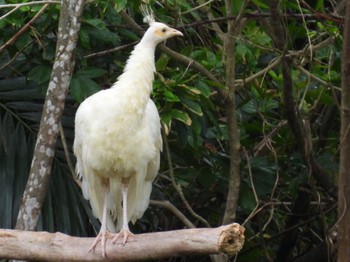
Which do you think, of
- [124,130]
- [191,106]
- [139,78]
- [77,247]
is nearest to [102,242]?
[77,247]

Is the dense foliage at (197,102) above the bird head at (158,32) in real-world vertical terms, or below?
below

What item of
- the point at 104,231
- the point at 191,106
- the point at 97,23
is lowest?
the point at 104,231

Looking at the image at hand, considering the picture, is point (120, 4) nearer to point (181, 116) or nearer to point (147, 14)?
point (147, 14)

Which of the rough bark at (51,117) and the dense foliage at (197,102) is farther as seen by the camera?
the dense foliage at (197,102)

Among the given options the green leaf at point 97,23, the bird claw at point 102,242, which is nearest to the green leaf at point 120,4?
the green leaf at point 97,23

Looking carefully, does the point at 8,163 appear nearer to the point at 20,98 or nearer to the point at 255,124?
the point at 20,98

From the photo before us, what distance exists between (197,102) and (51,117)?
1.17 m

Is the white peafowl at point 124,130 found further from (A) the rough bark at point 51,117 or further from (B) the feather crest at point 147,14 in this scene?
(A) the rough bark at point 51,117

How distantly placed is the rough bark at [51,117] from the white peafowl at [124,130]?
0.20 m

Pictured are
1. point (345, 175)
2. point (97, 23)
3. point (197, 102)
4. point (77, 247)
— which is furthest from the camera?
point (197, 102)

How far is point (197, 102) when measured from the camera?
265 inches

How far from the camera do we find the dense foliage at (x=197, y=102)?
263 inches

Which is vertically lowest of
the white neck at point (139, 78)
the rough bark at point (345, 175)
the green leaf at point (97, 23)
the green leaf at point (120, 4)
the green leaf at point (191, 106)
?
the rough bark at point (345, 175)

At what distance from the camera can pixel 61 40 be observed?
20.2 ft
